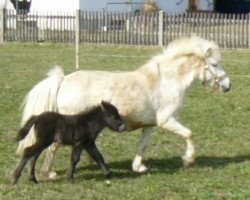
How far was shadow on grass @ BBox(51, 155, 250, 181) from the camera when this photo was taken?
9523 mm

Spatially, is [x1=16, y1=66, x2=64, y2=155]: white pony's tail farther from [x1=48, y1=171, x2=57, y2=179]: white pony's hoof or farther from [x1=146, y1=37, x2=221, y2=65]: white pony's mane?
[x1=146, y1=37, x2=221, y2=65]: white pony's mane

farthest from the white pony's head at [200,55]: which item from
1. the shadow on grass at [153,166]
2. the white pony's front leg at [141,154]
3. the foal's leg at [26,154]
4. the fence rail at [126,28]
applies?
the fence rail at [126,28]

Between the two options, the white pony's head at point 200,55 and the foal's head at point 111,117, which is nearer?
the foal's head at point 111,117

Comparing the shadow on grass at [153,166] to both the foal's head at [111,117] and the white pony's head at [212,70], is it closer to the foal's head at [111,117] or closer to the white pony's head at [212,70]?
the foal's head at [111,117]

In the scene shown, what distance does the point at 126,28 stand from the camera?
33.6 metres

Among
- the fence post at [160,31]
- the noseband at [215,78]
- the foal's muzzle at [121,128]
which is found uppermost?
the noseband at [215,78]

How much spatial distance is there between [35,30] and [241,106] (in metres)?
19.2

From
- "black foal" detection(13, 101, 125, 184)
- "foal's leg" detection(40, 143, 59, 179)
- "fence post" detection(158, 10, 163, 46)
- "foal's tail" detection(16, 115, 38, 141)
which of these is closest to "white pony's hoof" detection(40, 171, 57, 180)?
"foal's leg" detection(40, 143, 59, 179)

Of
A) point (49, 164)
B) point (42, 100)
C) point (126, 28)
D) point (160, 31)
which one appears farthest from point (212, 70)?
point (126, 28)

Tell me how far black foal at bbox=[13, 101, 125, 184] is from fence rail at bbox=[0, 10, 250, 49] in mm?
22197

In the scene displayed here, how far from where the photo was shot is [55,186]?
875cm

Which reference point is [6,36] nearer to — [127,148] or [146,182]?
[127,148]

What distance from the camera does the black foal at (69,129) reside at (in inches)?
344

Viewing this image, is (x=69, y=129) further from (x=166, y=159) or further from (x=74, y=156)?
(x=166, y=159)
